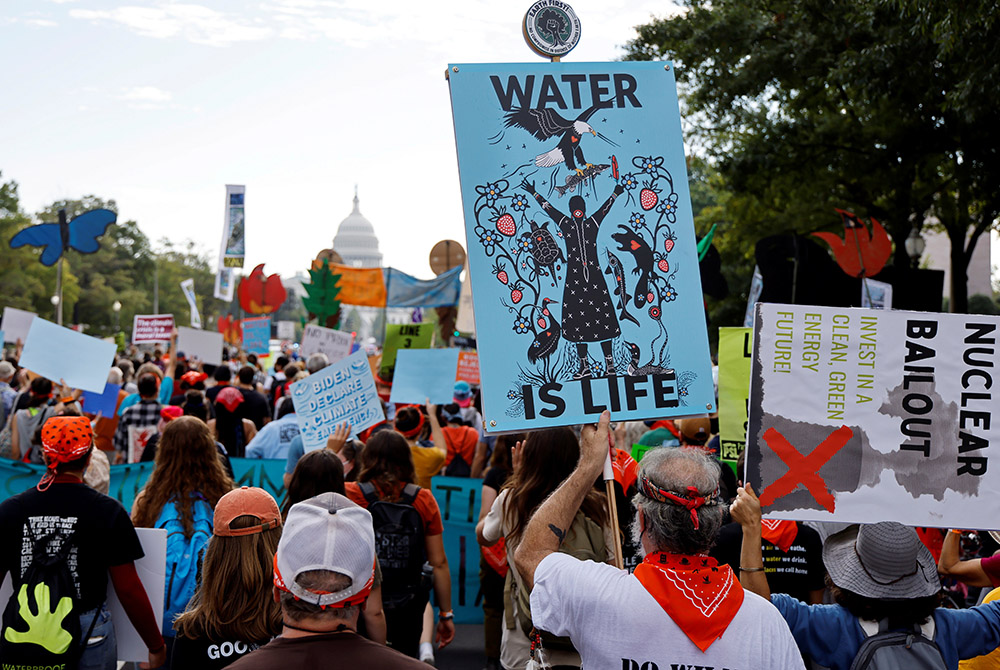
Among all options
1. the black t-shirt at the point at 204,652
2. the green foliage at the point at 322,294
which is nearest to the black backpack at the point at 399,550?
the black t-shirt at the point at 204,652

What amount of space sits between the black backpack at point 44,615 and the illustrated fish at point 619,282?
2447 mm

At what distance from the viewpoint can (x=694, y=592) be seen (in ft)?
8.13

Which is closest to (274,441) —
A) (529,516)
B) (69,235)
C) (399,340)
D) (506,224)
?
(399,340)

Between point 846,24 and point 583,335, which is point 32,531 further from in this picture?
point 846,24

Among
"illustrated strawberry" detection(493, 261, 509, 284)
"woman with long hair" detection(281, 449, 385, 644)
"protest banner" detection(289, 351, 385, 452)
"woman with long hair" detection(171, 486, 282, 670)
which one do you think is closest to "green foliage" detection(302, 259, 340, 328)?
"protest banner" detection(289, 351, 385, 452)

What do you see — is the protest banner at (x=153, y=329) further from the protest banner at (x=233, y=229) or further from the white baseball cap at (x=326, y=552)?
the white baseball cap at (x=326, y=552)

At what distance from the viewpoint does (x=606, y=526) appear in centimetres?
417

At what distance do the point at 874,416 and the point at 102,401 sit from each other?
333 inches

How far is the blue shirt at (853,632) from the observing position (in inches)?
118

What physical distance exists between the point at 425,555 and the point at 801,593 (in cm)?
200

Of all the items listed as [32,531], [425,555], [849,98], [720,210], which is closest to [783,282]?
[849,98]

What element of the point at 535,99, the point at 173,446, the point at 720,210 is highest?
the point at 720,210

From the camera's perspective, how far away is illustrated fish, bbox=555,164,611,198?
12.4 ft

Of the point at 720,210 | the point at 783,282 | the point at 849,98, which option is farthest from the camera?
the point at 720,210
